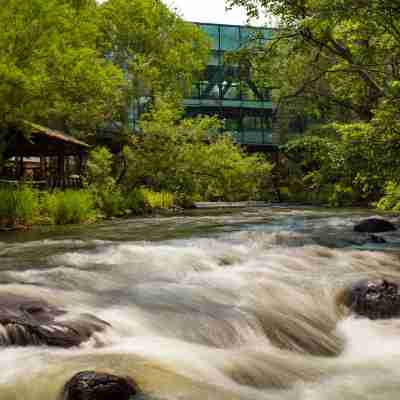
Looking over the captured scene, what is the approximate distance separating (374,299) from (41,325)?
13.3ft

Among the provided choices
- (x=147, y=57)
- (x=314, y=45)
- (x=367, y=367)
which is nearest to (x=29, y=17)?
(x=314, y=45)

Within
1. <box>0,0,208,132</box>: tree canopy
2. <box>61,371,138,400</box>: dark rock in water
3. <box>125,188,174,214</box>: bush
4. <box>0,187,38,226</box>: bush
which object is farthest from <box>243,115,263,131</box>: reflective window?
<box>61,371,138,400</box>: dark rock in water

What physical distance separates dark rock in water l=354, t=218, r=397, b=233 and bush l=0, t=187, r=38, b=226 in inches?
382

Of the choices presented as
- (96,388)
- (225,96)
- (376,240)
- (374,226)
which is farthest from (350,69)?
(225,96)

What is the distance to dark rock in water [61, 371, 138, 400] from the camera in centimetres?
377

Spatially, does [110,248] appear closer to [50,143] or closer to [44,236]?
[44,236]

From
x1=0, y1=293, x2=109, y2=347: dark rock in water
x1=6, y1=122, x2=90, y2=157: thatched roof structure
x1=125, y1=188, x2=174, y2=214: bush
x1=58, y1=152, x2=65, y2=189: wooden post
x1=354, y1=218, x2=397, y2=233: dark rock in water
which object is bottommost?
x1=125, y1=188, x2=174, y2=214: bush

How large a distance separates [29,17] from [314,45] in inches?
351

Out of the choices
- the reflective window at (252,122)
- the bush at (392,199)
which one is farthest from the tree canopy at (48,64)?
the reflective window at (252,122)

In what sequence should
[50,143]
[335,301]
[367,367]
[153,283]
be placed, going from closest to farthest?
[367,367] → [335,301] → [153,283] → [50,143]

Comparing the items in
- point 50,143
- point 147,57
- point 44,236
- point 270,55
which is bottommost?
point 44,236

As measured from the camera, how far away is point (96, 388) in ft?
12.4

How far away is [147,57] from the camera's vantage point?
130ft

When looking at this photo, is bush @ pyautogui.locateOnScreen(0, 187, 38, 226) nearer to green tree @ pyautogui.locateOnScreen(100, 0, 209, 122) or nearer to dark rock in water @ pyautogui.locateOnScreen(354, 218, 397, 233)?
dark rock in water @ pyautogui.locateOnScreen(354, 218, 397, 233)
